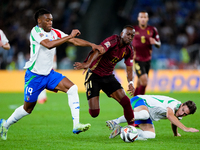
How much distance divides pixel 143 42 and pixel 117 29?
10750 mm

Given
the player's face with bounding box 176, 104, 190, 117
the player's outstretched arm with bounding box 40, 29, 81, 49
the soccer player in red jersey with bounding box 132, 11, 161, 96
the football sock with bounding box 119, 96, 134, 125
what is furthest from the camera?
the soccer player in red jersey with bounding box 132, 11, 161, 96

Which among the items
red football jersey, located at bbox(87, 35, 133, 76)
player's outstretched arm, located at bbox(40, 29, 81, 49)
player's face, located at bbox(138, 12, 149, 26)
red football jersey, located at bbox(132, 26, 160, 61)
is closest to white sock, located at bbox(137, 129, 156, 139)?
red football jersey, located at bbox(87, 35, 133, 76)

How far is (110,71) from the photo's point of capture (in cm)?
717

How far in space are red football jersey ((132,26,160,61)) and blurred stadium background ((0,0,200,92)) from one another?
270 inches

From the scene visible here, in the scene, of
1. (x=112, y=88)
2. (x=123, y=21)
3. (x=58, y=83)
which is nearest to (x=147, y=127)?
(x=112, y=88)

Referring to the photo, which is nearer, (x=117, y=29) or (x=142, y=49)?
(x=142, y=49)

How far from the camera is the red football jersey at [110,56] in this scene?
676cm

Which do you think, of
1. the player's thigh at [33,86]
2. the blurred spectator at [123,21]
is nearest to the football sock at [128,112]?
the player's thigh at [33,86]

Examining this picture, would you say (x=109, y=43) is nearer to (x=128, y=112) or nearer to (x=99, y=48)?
(x=99, y=48)

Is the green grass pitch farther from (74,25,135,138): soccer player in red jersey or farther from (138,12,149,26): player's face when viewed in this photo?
(138,12,149,26): player's face

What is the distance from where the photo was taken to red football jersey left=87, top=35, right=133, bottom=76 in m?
6.76

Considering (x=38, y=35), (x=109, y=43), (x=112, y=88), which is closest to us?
(x=38, y=35)

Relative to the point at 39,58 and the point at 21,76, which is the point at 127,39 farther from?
the point at 21,76

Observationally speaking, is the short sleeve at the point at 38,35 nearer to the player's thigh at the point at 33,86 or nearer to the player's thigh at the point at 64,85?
the player's thigh at the point at 33,86
